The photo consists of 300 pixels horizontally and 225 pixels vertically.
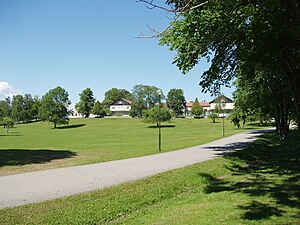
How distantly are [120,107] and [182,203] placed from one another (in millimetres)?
135358

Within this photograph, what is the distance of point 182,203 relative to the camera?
839cm

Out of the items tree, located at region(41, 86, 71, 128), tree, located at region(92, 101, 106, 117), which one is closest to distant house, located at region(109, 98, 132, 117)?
tree, located at region(92, 101, 106, 117)

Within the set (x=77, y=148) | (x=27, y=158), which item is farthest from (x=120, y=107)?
(x=27, y=158)

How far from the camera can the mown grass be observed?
6.78m

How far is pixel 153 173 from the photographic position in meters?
11.7

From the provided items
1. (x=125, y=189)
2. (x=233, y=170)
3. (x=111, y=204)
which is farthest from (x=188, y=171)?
(x=111, y=204)

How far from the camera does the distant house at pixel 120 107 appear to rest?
141m

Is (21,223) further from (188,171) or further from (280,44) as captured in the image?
(280,44)

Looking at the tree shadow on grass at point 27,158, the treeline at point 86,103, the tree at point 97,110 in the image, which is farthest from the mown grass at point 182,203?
the tree at point 97,110

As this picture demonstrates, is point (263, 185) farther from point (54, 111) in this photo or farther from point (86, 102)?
point (86, 102)

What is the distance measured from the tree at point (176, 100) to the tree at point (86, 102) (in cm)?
3454

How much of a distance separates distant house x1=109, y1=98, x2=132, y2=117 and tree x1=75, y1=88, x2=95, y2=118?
52.1 ft

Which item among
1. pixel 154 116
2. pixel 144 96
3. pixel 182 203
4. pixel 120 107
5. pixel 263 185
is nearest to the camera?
pixel 182 203

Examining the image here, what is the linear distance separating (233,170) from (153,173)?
4.22 m
